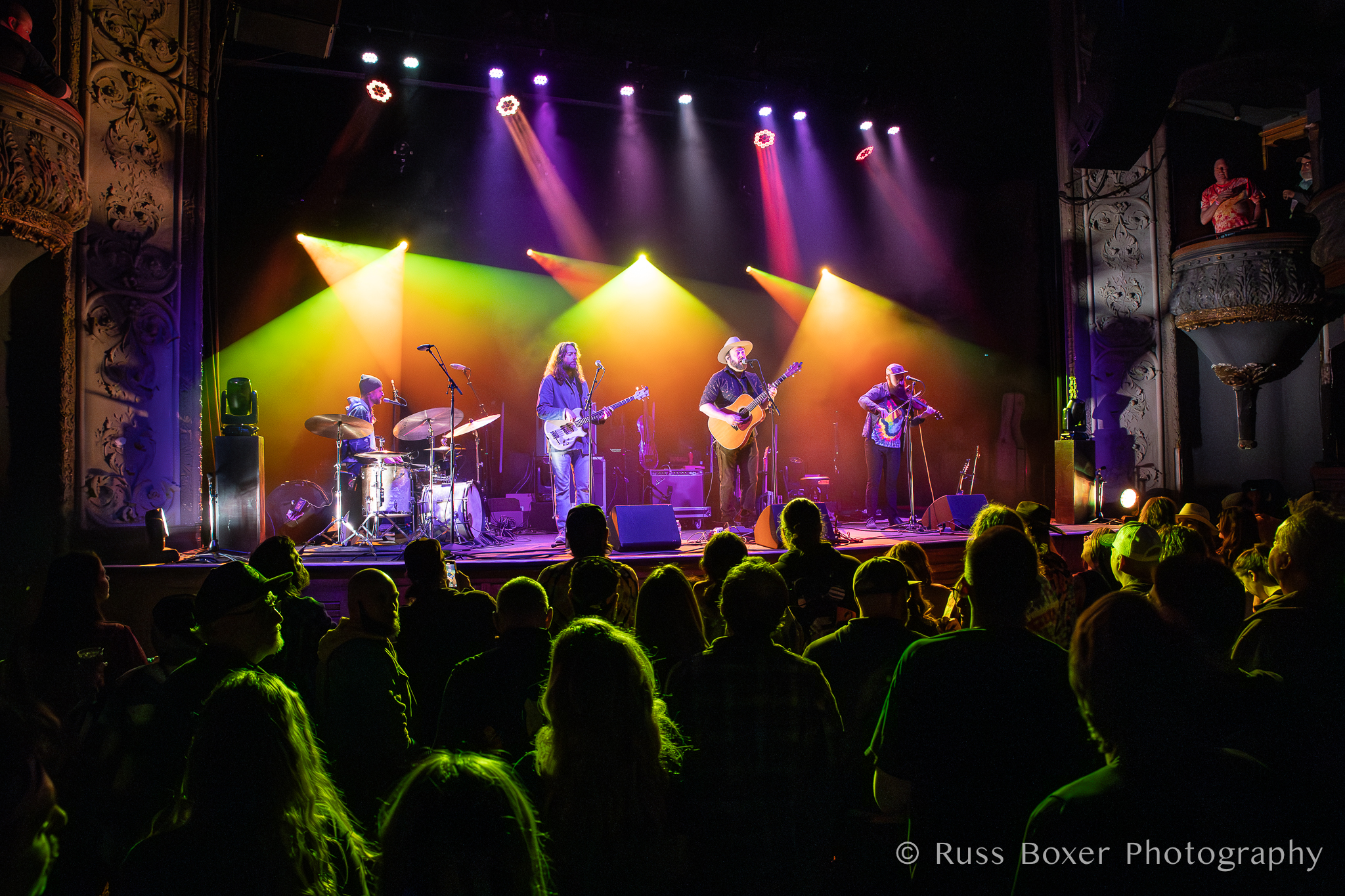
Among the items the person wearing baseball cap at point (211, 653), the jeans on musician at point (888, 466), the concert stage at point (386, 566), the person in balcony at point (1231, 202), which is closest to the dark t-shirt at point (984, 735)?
the person wearing baseball cap at point (211, 653)

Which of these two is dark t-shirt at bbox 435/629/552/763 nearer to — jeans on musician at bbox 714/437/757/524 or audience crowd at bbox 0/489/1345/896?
audience crowd at bbox 0/489/1345/896

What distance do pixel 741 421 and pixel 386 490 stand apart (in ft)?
13.3

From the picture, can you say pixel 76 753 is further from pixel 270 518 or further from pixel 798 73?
pixel 798 73

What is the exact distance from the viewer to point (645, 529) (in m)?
7.30

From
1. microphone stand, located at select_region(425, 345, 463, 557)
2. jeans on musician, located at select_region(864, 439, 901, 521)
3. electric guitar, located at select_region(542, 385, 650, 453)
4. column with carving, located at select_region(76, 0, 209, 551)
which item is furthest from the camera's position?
jeans on musician, located at select_region(864, 439, 901, 521)

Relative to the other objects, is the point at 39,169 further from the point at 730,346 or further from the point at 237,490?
the point at 730,346

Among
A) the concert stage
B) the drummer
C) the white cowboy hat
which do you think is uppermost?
the white cowboy hat

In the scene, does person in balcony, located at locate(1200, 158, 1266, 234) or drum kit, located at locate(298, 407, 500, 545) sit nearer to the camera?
drum kit, located at locate(298, 407, 500, 545)

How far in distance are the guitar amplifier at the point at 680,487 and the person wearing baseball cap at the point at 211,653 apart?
8.22 meters

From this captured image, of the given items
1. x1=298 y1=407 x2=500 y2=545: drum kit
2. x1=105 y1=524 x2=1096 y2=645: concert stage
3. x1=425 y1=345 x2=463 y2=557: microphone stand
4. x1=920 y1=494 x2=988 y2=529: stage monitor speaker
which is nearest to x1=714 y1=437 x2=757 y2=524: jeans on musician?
x1=105 y1=524 x2=1096 y2=645: concert stage

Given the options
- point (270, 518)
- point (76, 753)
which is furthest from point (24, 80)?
point (76, 753)

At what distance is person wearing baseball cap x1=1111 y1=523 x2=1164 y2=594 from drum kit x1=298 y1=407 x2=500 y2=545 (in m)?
5.88

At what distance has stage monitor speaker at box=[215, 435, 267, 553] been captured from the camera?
23.7ft

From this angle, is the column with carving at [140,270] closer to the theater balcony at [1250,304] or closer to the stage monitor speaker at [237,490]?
the stage monitor speaker at [237,490]
